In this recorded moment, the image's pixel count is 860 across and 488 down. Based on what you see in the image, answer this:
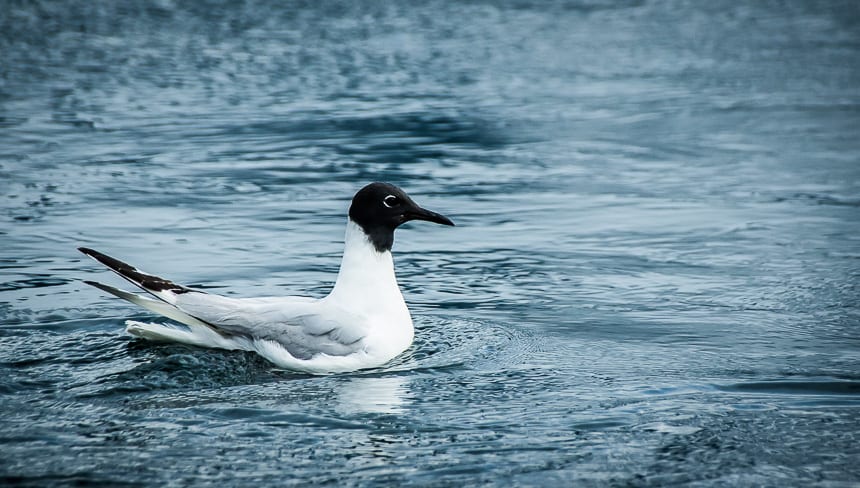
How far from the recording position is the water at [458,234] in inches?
243

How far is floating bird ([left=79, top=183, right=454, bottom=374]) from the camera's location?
7184 millimetres

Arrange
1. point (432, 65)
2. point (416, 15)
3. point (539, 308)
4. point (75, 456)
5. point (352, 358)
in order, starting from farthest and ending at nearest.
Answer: point (416, 15) < point (432, 65) < point (539, 308) < point (352, 358) < point (75, 456)

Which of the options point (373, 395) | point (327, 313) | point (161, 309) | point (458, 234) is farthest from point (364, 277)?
point (458, 234)

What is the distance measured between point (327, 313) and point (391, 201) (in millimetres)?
742

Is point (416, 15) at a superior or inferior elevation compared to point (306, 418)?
superior

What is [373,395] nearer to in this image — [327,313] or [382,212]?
[327,313]

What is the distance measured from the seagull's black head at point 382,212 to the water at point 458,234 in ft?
2.46

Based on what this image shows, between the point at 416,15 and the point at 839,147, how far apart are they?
968 centimetres

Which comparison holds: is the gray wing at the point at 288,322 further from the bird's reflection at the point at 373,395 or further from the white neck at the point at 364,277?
the bird's reflection at the point at 373,395

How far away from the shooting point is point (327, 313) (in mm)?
7320

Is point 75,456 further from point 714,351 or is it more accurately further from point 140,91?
point 140,91

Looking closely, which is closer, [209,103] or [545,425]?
[545,425]

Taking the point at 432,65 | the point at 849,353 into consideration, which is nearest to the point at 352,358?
A: the point at 849,353

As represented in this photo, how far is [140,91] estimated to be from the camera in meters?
16.5
